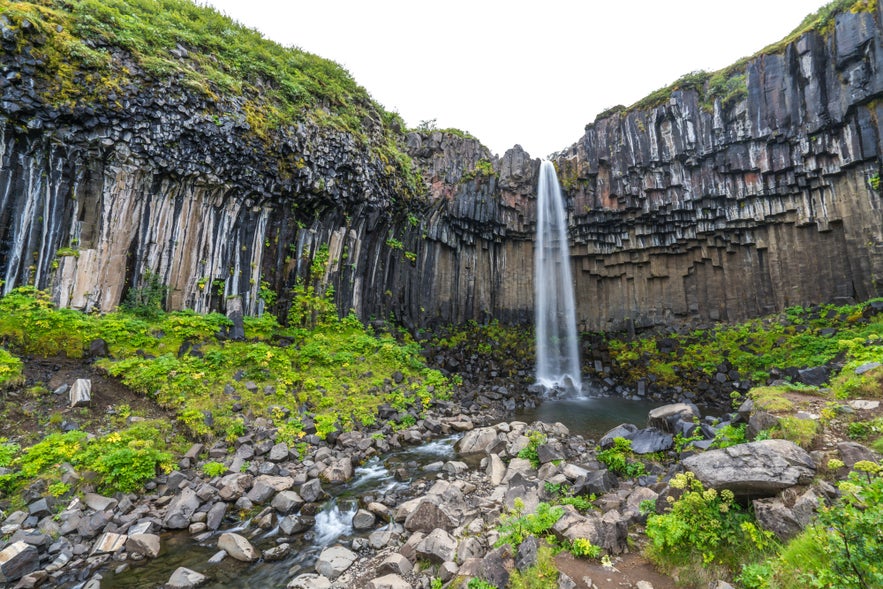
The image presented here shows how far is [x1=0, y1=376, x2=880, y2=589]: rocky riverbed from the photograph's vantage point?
452 centimetres

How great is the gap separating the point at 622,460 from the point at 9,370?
14217mm

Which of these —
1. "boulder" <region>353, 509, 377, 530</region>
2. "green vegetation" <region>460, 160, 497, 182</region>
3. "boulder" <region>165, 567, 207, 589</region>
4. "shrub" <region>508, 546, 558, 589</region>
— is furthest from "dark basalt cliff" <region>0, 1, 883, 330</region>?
"shrub" <region>508, 546, 558, 589</region>

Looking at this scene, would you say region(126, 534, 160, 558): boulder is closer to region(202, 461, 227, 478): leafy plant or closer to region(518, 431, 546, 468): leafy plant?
region(202, 461, 227, 478): leafy plant

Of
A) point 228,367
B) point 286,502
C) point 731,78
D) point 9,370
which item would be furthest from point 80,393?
point 731,78

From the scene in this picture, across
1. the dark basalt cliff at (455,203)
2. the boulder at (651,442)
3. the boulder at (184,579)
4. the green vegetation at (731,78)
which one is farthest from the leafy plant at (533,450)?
the green vegetation at (731,78)

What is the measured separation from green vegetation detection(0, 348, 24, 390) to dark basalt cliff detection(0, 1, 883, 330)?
11.4ft

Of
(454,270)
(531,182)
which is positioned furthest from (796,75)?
(454,270)

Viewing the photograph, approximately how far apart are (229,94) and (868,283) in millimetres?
31155

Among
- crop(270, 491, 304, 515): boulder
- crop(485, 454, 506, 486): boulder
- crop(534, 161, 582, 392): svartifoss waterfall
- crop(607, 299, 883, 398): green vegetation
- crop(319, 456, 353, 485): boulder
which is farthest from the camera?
crop(534, 161, 582, 392): svartifoss waterfall

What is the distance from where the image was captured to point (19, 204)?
1159 centimetres

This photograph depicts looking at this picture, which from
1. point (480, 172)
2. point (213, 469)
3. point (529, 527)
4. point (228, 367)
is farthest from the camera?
point (480, 172)

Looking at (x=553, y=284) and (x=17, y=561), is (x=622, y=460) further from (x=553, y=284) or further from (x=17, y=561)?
(x=553, y=284)

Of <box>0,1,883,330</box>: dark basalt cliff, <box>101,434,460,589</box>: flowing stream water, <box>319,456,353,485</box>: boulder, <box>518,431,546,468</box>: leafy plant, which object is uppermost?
<box>0,1,883,330</box>: dark basalt cliff

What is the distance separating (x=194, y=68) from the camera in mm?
15141
